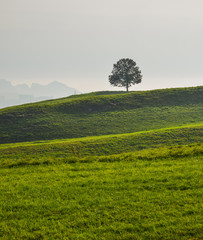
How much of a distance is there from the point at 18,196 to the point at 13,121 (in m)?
51.8

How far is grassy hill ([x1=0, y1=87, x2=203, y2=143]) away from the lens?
51.5 metres

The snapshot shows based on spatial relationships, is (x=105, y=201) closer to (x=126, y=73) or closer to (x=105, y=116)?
(x=105, y=116)

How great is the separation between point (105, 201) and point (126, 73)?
10496 cm

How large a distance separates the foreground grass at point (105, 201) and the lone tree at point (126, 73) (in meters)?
98.0

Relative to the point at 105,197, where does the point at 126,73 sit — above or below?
above

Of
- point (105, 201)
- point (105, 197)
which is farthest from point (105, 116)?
point (105, 201)

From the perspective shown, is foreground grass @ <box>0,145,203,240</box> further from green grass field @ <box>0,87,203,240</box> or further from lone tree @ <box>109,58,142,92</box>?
lone tree @ <box>109,58,142,92</box>

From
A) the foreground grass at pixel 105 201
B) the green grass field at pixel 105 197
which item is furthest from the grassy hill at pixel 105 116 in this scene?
the foreground grass at pixel 105 201

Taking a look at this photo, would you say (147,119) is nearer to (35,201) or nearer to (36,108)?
(36,108)

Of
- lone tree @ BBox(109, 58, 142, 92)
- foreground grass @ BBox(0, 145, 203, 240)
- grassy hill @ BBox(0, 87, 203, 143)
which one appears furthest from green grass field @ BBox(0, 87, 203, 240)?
lone tree @ BBox(109, 58, 142, 92)

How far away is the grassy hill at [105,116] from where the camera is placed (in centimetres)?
5150

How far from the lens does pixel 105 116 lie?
62.3 m

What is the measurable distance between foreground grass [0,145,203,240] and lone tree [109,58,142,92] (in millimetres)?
98047

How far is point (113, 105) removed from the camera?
7100 centimetres
